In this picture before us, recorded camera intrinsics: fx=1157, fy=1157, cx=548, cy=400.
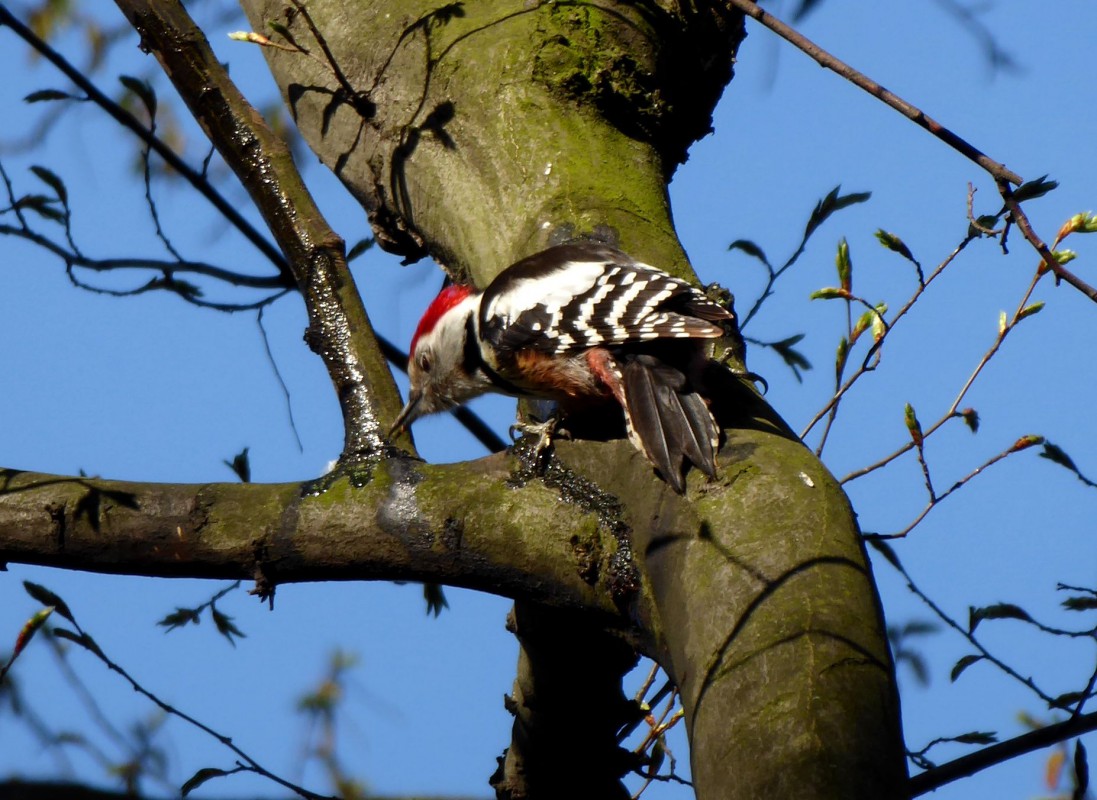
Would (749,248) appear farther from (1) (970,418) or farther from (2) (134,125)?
(2) (134,125)

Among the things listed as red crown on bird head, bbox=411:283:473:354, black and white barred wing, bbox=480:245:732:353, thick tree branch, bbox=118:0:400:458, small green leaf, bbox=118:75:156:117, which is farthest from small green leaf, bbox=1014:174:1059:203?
small green leaf, bbox=118:75:156:117

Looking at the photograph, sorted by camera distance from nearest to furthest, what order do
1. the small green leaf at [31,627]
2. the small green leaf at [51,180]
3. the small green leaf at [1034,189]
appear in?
the small green leaf at [1034,189] < the small green leaf at [31,627] < the small green leaf at [51,180]

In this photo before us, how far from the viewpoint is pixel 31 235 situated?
341 centimetres

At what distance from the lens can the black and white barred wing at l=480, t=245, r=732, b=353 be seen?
2615mm

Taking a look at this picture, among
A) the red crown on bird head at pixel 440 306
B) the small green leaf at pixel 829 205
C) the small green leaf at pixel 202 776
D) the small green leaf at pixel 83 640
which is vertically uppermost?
the red crown on bird head at pixel 440 306

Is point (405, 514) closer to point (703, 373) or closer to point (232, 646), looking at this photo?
point (703, 373)

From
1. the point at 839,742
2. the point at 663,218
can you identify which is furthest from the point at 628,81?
the point at 839,742

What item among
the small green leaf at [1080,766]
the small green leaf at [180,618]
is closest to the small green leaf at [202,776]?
the small green leaf at [180,618]

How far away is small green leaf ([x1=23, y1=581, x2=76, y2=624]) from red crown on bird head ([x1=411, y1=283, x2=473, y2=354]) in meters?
1.56

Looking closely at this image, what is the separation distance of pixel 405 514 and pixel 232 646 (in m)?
0.97

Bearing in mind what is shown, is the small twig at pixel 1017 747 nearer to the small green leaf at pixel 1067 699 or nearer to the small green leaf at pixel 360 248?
the small green leaf at pixel 1067 699

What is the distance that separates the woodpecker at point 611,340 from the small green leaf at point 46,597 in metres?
0.85

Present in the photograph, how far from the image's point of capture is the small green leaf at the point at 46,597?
260cm

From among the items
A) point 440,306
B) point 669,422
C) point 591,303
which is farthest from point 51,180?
point 669,422
